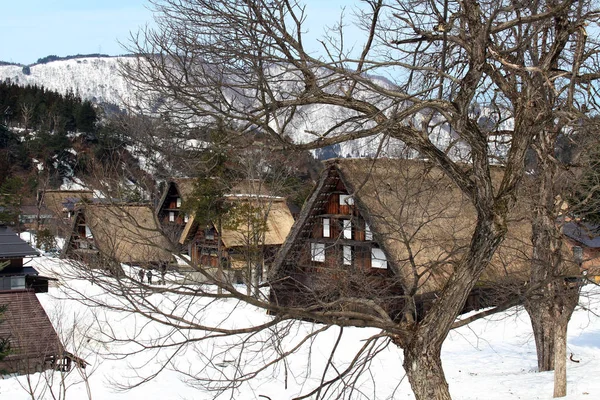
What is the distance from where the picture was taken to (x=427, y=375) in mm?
4219

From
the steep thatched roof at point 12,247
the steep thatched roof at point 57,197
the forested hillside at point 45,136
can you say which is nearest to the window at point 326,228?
the steep thatched roof at point 12,247

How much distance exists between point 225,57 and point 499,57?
191cm

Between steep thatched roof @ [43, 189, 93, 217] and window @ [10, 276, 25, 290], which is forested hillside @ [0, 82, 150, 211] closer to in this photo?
steep thatched roof @ [43, 189, 93, 217]

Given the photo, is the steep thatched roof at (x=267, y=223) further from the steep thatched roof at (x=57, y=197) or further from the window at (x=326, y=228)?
the steep thatched roof at (x=57, y=197)

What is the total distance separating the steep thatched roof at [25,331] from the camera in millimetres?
13109

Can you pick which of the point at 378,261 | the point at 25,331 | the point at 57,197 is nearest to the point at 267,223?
the point at 378,261

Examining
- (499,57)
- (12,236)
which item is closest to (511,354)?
(499,57)

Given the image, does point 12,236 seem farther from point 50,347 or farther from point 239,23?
point 239,23

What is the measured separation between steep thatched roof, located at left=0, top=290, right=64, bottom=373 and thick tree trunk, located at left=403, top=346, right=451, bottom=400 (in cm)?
1047

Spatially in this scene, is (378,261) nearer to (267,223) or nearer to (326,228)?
(326,228)

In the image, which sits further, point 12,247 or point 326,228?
point 12,247

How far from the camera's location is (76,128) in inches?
2165

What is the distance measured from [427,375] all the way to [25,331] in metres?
12.6

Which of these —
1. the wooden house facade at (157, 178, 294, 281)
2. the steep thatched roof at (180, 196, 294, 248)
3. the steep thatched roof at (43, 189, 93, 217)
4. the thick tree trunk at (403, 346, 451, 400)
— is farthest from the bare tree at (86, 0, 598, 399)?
the steep thatched roof at (43, 189, 93, 217)
